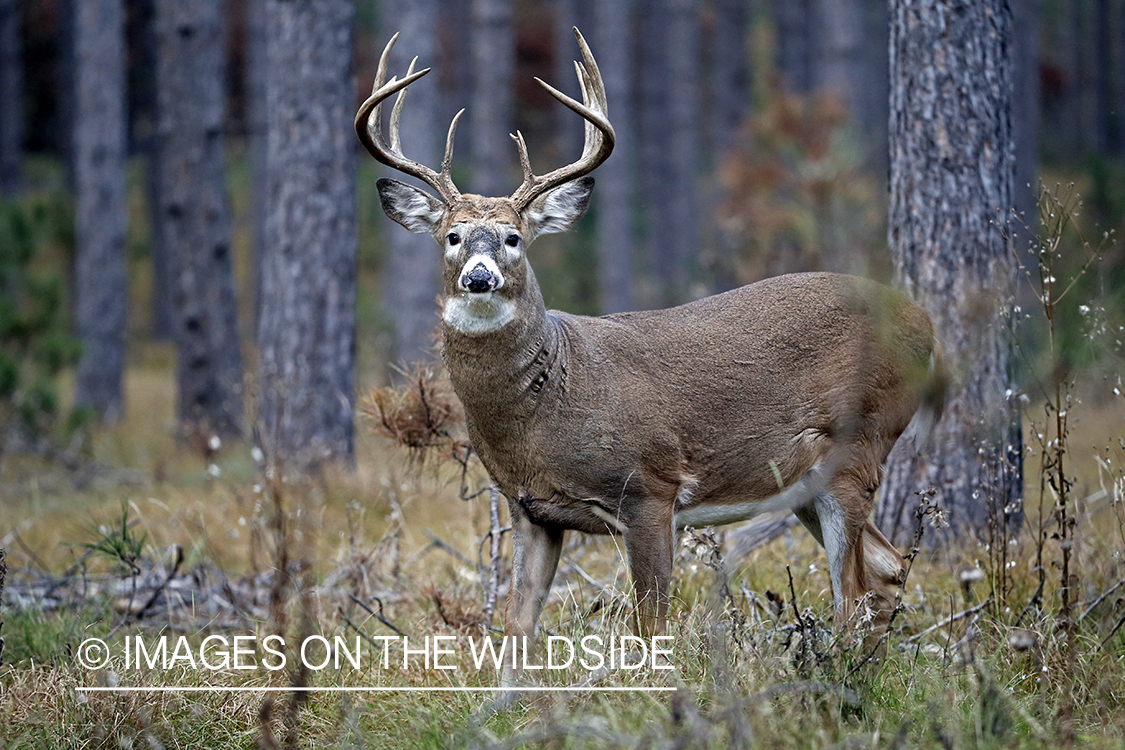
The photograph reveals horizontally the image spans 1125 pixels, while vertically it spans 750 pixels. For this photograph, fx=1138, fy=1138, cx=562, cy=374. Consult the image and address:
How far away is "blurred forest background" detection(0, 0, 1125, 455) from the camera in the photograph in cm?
766

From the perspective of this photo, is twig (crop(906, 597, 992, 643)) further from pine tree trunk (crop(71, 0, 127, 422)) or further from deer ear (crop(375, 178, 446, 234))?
pine tree trunk (crop(71, 0, 127, 422))

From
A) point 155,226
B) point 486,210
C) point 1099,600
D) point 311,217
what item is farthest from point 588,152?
point 155,226

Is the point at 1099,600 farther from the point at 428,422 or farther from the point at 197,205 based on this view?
the point at 197,205

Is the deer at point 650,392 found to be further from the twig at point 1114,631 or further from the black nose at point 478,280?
the twig at point 1114,631

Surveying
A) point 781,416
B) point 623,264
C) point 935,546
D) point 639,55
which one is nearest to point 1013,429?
point 935,546

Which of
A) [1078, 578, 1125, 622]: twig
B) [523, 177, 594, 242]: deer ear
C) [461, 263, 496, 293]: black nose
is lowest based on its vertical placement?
[1078, 578, 1125, 622]: twig

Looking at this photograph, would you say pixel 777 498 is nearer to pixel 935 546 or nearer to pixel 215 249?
pixel 935 546

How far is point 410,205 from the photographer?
427 centimetres

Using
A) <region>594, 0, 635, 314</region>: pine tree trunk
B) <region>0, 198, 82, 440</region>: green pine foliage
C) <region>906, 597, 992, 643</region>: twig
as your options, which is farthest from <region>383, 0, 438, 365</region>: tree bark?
<region>906, 597, 992, 643</region>: twig

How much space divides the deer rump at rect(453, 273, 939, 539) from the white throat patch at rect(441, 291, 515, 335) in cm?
20

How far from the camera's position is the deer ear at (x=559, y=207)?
4223 mm

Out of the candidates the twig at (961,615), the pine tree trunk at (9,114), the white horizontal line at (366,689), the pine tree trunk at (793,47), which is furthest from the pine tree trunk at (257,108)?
the twig at (961,615)

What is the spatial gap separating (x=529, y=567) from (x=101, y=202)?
1025 centimetres

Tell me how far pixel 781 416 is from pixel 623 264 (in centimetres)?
1352
